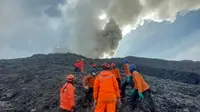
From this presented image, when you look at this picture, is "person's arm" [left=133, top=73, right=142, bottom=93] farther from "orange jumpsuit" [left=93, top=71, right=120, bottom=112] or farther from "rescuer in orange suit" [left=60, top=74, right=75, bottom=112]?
"rescuer in orange suit" [left=60, top=74, right=75, bottom=112]

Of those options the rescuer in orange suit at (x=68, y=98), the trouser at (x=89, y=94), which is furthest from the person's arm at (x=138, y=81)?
the trouser at (x=89, y=94)

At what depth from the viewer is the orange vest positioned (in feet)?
29.1

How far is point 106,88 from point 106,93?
16 centimetres

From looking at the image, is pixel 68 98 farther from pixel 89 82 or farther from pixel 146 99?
pixel 146 99

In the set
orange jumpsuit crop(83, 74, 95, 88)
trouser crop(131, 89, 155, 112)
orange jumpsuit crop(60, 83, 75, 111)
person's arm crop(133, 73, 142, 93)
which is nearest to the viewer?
orange jumpsuit crop(60, 83, 75, 111)

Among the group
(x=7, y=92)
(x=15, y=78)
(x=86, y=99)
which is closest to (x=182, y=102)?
(x=86, y=99)

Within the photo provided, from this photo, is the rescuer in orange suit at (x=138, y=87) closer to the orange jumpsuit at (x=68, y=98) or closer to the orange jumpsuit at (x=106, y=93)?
the orange jumpsuit at (x=106, y=93)

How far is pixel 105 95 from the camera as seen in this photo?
885 cm

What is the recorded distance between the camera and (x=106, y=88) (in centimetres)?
891

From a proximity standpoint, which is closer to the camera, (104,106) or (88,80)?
(104,106)

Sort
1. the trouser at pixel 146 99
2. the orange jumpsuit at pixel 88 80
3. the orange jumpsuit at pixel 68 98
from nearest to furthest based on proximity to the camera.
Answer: the orange jumpsuit at pixel 68 98 → the trouser at pixel 146 99 → the orange jumpsuit at pixel 88 80

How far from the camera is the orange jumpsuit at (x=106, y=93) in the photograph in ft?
29.1

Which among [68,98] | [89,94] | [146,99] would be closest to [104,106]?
[68,98]

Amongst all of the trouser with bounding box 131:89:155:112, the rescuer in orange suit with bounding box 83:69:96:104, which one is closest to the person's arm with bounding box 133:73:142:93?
the trouser with bounding box 131:89:155:112
